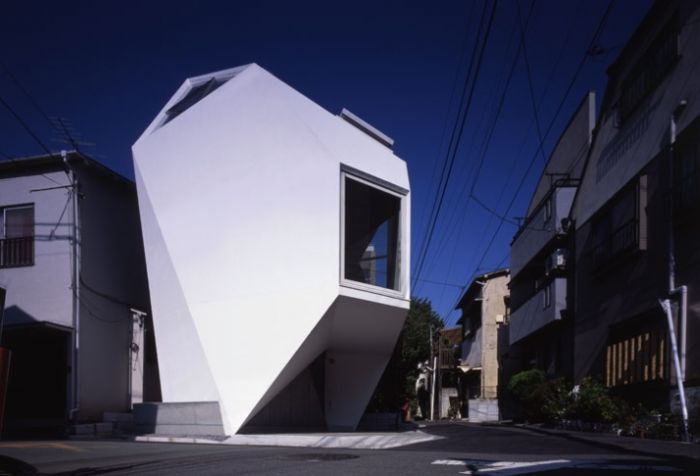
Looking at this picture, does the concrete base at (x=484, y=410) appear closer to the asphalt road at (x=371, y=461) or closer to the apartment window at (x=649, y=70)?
the apartment window at (x=649, y=70)

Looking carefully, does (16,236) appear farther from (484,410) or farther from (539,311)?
(484,410)

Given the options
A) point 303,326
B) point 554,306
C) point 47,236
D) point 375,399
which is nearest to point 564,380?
point 554,306

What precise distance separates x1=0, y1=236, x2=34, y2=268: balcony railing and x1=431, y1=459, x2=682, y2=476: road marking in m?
13.5

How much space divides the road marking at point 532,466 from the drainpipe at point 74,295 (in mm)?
11480

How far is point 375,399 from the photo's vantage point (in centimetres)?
2181

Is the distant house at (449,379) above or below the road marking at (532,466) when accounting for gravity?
below

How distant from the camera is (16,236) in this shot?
18562 millimetres

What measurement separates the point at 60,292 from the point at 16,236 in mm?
2190

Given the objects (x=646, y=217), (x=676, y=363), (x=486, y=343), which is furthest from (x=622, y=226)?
(x=486, y=343)

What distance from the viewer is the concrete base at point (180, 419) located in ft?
50.1

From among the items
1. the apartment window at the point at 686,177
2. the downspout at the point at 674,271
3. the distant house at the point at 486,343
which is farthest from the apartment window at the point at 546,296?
the distant house at the point at 486,343

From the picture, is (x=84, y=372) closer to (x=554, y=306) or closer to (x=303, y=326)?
(x=303, y=326)

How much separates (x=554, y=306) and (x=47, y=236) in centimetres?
1578

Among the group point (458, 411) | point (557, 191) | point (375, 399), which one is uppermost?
point (557, 191)
